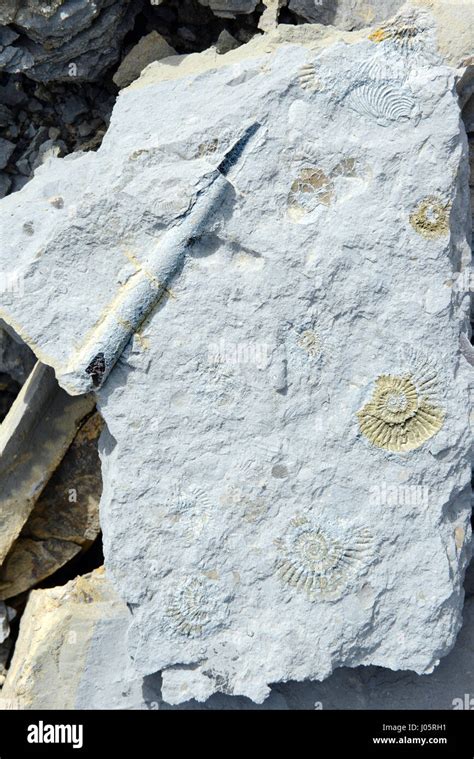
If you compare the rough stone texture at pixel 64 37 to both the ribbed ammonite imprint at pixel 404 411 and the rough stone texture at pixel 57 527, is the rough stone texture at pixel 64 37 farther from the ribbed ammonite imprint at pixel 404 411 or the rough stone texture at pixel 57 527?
the ribbed ammonite imprint at pixel 404 411

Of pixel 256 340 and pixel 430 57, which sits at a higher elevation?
pixel 430 57

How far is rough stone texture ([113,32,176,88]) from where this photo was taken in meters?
4.54

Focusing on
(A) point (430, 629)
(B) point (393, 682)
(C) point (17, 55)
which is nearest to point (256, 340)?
(A) point (430, 629)

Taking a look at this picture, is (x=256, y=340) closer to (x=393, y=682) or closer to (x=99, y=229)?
(x=99, y=229)

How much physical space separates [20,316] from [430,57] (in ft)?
6.77

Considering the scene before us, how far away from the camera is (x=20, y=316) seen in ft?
12.1

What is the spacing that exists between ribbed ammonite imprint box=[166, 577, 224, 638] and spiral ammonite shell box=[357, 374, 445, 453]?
3.03 feet

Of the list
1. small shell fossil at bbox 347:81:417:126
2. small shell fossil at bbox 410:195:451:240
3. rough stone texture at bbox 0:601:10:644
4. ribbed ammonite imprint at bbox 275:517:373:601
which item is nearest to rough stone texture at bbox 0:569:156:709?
rough stone texture at bbox 0:601:10:644

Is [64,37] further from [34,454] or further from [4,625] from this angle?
[4,625]

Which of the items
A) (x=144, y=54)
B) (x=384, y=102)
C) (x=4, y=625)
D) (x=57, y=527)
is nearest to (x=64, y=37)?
(x=144, y=54)

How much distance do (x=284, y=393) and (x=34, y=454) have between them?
4.33ft

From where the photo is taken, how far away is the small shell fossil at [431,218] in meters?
3.71

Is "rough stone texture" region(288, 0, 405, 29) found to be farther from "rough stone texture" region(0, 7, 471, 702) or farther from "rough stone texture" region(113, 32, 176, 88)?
"rough stone texture" region(0, 7, 471, 702)

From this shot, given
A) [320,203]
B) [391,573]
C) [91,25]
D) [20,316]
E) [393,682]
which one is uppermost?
[91,25]
